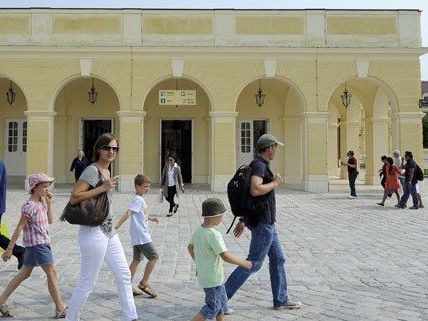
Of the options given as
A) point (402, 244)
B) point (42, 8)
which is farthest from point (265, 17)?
point (402, 244)

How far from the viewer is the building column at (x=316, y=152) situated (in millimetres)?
17906

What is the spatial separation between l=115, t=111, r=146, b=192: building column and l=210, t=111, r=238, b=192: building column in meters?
2.75

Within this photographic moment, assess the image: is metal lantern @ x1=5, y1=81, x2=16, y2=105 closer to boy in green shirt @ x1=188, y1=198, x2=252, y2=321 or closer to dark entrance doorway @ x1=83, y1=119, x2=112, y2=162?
dark entrance doorway @ x1=83, y1=119, x2=112, y2=162

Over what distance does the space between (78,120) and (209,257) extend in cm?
1828

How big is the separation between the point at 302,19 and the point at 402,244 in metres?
12.2

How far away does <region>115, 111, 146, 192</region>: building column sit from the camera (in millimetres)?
17719

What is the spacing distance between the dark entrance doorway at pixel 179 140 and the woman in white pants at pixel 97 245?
1725cm

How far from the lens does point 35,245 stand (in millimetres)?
4543

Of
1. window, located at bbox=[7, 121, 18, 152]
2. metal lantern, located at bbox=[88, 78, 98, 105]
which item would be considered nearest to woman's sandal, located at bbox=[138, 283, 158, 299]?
metal lantern, located at bbox=[88, 78, 98, 105]

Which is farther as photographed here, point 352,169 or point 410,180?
point 352,169

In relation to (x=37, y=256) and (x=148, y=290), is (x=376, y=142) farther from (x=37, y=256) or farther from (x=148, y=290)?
(x=37, y=256)

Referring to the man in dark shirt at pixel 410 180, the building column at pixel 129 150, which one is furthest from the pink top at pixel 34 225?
the building column at pixel 129 150

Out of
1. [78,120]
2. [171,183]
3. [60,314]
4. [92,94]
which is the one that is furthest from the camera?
[78,120]

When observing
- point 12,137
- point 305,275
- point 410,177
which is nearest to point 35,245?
point 305,275
